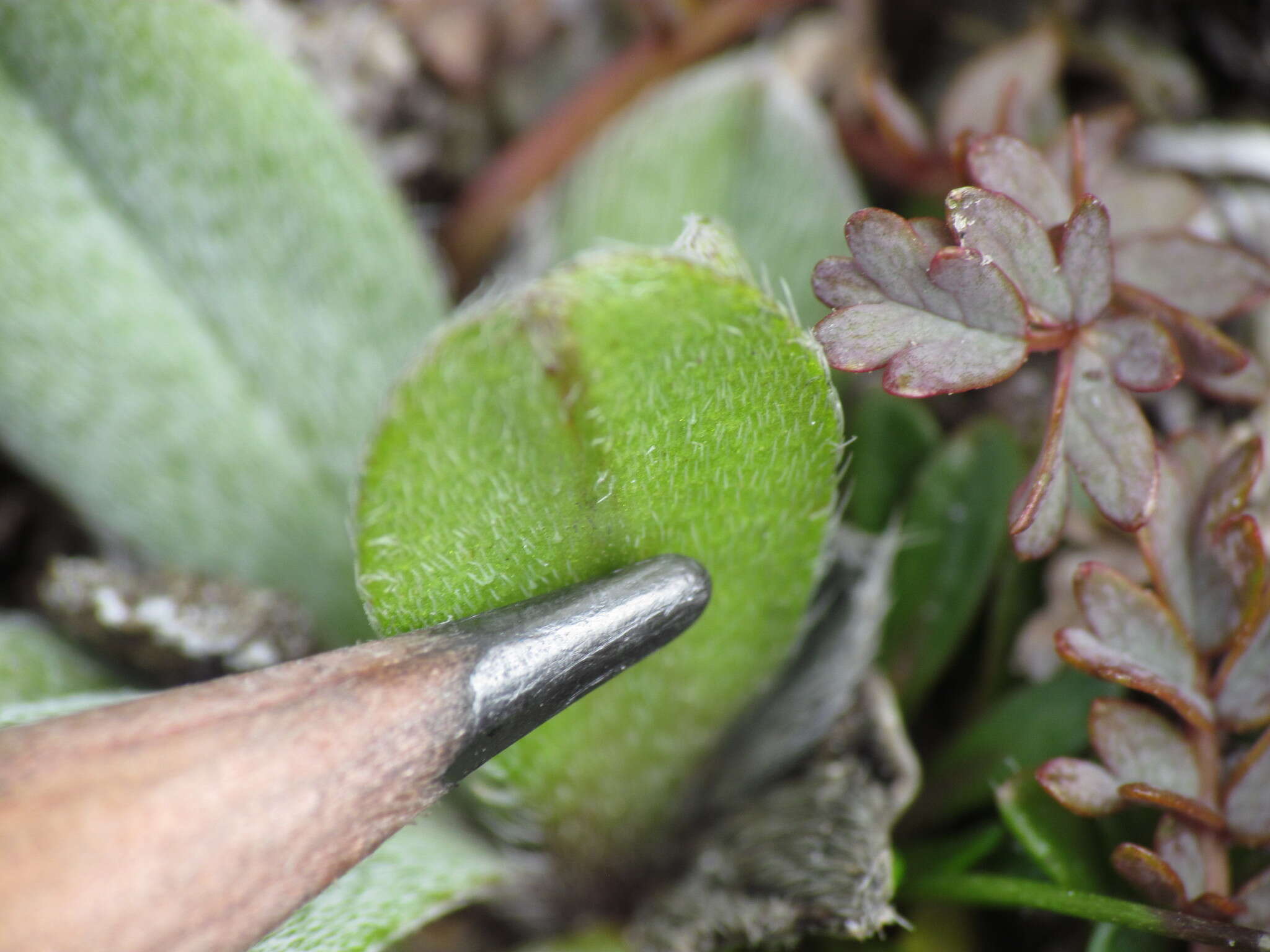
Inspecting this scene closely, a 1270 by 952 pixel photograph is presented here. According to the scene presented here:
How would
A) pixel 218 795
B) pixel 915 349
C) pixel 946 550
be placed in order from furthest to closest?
pixel 946 550 → pixel 915 349 → pixel 218 795

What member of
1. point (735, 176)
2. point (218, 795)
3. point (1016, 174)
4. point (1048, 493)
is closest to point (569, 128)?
point (735, 176)

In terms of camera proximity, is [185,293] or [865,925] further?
[185,293]

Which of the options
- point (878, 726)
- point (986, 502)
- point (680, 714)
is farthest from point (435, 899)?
point (986, 502)

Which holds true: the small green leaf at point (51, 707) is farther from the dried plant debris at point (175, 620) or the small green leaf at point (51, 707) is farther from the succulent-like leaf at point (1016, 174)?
the succulent-like leaf at point (1016, 174)

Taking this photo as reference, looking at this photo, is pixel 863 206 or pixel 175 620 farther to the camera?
pixel 863 206

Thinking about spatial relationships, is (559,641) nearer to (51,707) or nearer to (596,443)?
(596,443)

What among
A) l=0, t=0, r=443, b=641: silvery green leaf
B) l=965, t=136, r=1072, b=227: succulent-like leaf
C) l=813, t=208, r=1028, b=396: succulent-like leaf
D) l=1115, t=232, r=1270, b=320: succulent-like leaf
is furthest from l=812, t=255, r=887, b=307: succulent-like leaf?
l=0, t=0, r=443, b=641: silvery green leaf

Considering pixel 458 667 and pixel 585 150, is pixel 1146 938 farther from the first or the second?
pixel 585 150
